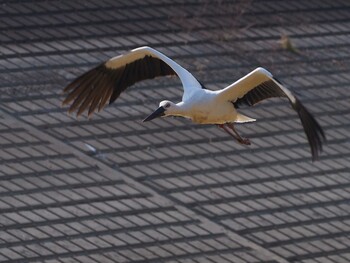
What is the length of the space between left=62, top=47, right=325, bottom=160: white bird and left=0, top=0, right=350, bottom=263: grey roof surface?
2061mm

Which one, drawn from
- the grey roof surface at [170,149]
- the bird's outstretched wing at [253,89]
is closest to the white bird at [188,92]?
the bird's outstretched wing at [253,89]

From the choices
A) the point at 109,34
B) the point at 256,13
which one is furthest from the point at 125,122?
the point at 256,13

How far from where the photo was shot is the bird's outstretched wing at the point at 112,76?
1452cm

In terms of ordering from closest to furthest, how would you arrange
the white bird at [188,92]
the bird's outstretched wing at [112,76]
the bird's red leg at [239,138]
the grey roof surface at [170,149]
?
the white bird at [188,92] < the bird's red leg at [239,138] < the bird's outstretched wing at [112,76] < the grey roof surface at [170,149]

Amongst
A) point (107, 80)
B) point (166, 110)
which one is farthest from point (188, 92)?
point (107, 80)

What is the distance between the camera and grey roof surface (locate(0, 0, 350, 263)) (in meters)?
16.5

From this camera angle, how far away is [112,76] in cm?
1474

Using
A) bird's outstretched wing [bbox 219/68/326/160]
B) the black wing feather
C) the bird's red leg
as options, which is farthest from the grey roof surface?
bird's outstretched wing [bbox 219/68/326/160]

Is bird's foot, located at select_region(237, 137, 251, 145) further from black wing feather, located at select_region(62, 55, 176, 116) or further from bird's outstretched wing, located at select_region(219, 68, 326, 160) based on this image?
black wing feather, located at select_region(62, 55, 176, 116)

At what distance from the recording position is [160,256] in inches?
640

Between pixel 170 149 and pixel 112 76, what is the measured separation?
3.15 meters

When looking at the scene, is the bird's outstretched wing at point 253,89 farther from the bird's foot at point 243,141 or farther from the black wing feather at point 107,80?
the black wing feather at point 107,80

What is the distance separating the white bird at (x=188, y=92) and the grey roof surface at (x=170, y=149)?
2.06 metres

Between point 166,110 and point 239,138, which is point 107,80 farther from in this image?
point 239,138
